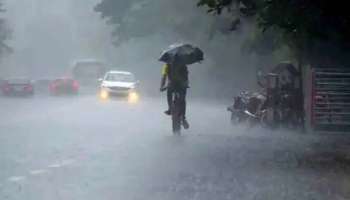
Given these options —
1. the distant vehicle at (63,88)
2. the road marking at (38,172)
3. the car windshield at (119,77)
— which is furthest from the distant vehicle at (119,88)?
the road marking at (38,172)

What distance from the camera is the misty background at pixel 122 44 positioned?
5381 cm

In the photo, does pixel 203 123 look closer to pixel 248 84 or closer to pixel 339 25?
pixel 339 25

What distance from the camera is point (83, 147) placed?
18109 millimetres

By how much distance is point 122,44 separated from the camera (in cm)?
8319

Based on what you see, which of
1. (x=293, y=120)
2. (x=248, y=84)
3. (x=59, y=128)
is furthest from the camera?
(x=248, y=84)

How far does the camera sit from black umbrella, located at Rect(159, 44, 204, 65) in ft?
72.7

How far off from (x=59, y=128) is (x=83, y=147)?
632 centimetres

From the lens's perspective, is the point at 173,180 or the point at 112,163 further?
the point at 112,163

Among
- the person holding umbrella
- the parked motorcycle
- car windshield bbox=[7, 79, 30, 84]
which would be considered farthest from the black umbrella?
car windshield bbox=[7, 79, 30, 84]

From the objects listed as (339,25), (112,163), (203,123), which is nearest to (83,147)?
(112,163)

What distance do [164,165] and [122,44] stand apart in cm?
6858

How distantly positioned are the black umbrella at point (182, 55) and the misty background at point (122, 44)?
1014 centimetres

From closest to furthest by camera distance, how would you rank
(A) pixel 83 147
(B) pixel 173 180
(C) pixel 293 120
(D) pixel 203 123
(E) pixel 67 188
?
(E) pixel 67 188 < (B) pixel 173 180 < (A) pixel 83 147 < (C) pixel 293 120 < (D) pixel 203 123

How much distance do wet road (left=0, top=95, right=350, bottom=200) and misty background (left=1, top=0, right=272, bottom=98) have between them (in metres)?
12.3
